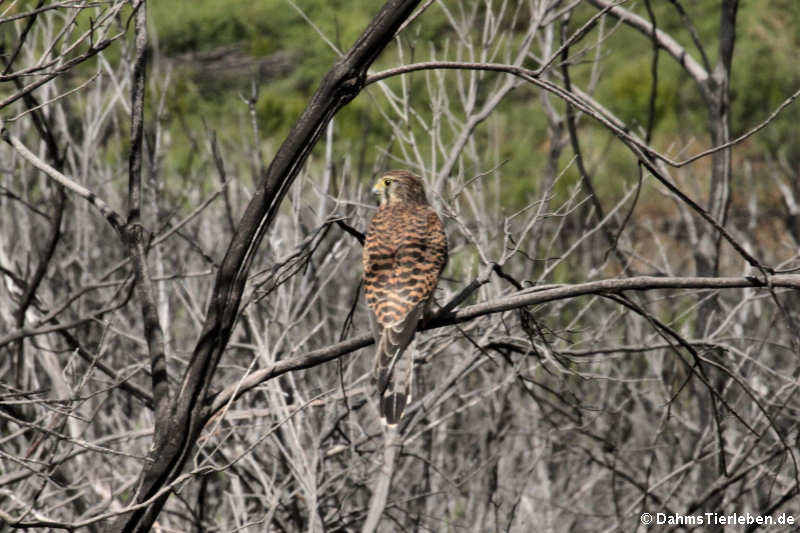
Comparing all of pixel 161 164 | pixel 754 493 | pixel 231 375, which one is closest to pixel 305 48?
pixel 161 164

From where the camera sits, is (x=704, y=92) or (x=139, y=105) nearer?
(x=139, y=105)

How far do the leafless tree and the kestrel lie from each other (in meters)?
0.13

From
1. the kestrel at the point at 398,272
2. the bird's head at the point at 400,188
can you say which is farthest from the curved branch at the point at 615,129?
the bird's head at the point at 400,188

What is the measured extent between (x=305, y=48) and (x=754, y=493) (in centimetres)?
865

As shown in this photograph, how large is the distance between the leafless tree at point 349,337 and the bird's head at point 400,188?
0.11m

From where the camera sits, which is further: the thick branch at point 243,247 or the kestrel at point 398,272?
the kestrel at point 398,272

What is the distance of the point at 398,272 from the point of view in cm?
376

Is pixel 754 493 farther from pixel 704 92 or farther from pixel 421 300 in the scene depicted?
pixel 421 300

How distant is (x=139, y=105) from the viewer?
269 centimetres

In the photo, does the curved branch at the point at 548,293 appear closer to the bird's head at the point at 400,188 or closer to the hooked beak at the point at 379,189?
Answer: the bird's head at the point at 400,188

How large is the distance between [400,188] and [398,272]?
64 centimetres

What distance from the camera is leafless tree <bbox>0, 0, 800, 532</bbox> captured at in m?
2.48

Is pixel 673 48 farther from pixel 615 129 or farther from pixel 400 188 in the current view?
pixel 615 129

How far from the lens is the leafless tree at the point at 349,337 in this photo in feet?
8.14
